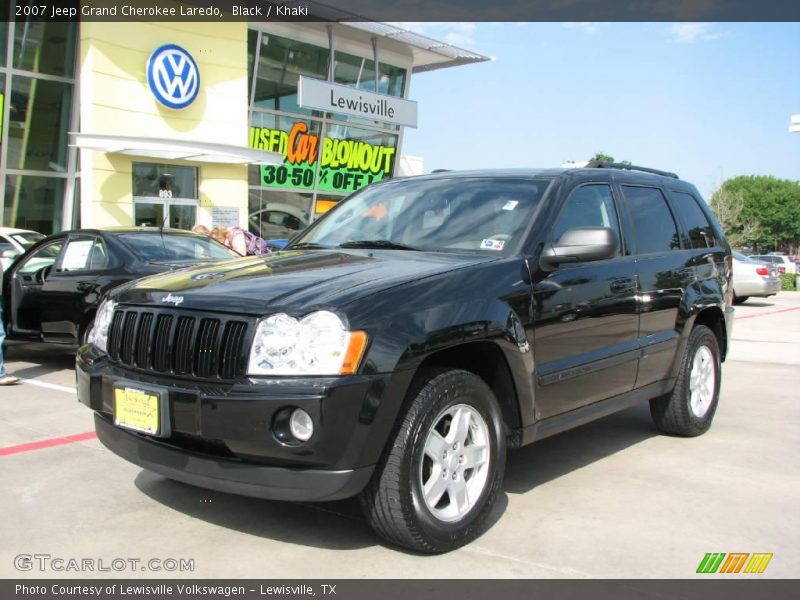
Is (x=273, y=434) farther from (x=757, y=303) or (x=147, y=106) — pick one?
(x=757, y=303)

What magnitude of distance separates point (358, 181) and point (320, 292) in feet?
77.8

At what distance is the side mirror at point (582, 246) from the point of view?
161 inches

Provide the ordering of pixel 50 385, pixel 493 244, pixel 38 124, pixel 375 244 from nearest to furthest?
pixel 493 244 → pixel 375 244 → pixel 50 385 → pixel 38 124

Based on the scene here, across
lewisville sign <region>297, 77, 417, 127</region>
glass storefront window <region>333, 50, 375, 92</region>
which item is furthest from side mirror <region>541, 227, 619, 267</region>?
glass storefront window <region>333, 50, 375, 92</region>

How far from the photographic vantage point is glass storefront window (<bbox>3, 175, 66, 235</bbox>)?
1897 centimetres

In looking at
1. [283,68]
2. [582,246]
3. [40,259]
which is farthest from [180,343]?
[283,68]

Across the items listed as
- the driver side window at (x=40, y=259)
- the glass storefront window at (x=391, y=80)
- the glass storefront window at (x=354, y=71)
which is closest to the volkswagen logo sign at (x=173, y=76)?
the glass storefront window at (x=354, y=71)

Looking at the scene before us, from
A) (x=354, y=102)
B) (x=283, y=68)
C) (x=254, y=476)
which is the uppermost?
(x=283, y=68)

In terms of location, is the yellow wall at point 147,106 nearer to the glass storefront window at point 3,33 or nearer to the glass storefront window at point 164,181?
the glass storefront window at point 164,181

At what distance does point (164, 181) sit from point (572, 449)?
52.6 ft

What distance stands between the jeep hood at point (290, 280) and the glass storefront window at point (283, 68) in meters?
19.6

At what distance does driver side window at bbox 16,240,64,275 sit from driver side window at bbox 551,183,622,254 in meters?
5.73

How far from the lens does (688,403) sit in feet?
18.3

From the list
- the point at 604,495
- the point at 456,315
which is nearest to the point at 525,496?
the point at 604,495
